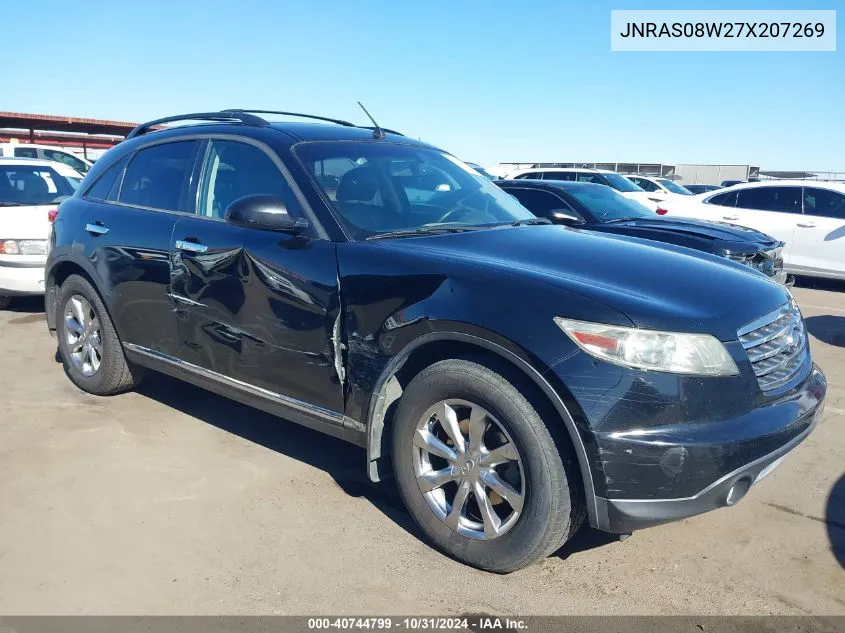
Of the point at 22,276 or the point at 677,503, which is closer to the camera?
the point at 677,503

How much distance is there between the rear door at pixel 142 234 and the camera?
4117 mm

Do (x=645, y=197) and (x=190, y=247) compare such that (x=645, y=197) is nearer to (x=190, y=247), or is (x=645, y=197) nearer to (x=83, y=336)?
(x=83, y=336)

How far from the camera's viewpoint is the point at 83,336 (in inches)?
195

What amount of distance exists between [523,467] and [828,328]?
6.27 m

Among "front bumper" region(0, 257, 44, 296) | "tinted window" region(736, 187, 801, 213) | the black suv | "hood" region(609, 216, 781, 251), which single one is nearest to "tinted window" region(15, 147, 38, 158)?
"front bumper" region(0, 257, 44, 296)

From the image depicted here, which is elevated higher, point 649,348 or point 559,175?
point 559,175

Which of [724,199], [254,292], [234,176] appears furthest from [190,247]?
[724,199]

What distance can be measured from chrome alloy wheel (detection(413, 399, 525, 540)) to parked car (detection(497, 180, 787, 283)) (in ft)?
14.0

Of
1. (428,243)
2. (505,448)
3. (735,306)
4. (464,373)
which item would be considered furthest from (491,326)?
(735,306)

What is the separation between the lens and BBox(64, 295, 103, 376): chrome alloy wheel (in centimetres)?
486

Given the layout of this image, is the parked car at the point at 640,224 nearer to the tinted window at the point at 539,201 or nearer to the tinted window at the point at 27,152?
the tinted window at the point at 539,201

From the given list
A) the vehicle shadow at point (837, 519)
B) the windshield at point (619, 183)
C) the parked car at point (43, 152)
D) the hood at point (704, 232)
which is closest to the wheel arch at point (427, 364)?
the vehicle shadow at point (837, 519)

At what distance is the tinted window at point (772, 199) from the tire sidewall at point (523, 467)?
9.78 metres

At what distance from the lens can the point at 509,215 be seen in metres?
4.13
